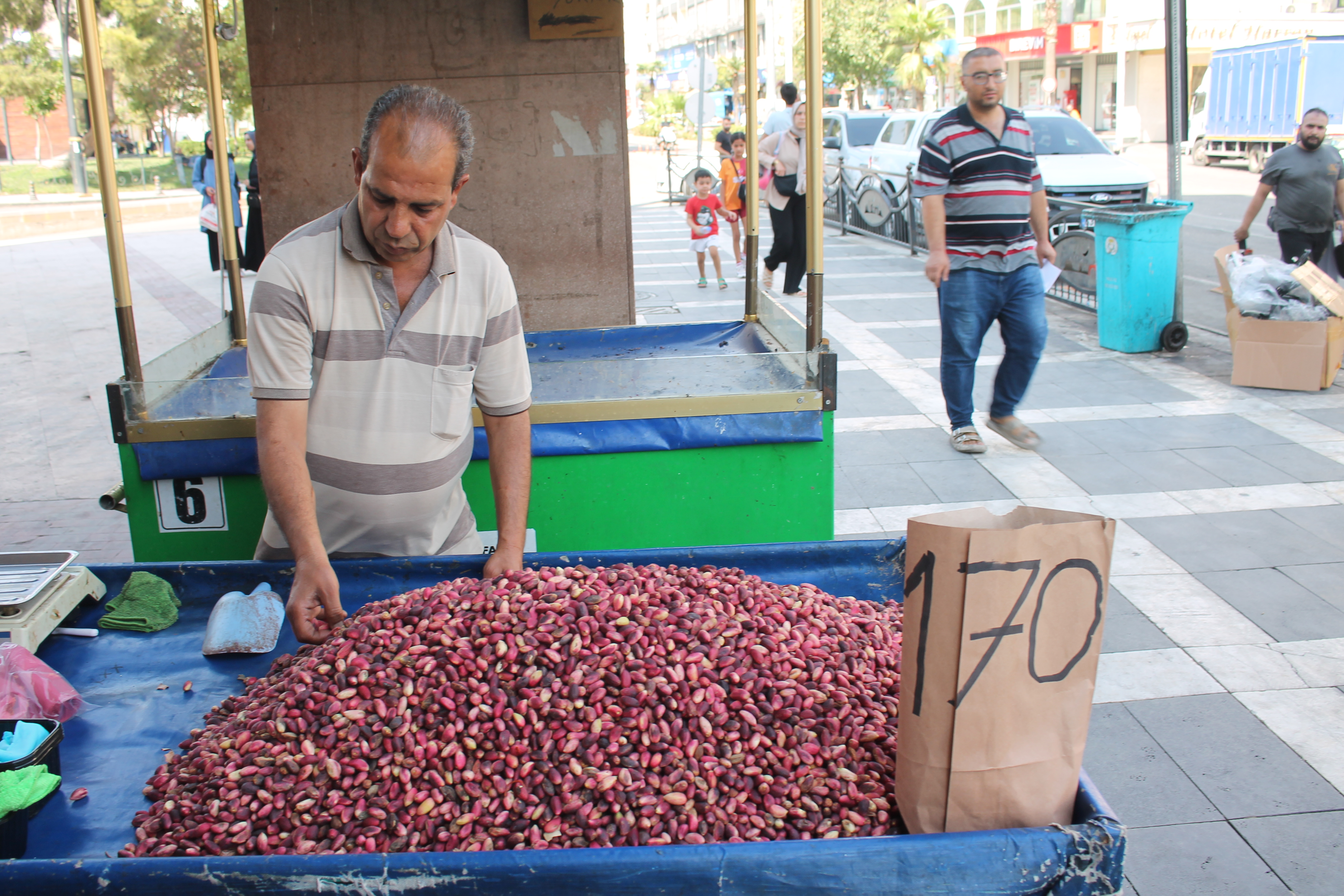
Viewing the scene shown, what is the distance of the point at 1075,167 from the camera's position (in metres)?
11.5

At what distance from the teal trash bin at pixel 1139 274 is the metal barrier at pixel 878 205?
483 centimetres

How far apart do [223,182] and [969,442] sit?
3861 millimetres

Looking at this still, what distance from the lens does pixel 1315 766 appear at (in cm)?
280

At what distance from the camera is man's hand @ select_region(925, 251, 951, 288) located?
16.6 feet

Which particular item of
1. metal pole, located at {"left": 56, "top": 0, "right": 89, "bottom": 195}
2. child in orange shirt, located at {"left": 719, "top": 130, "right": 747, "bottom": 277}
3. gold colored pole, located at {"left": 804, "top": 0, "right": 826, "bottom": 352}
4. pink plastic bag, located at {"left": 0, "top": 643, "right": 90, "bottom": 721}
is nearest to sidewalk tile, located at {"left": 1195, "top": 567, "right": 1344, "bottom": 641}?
gold colored pole, located at {"left": 804, "top": 0, "right": 826, "bottom": 352}

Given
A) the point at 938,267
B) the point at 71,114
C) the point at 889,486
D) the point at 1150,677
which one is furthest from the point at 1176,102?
the point at 71,114

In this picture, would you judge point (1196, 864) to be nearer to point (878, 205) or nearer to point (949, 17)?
point (878, 205)

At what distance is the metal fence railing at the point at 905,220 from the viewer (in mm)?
9141

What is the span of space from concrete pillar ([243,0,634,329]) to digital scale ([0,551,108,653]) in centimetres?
248

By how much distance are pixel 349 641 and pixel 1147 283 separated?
7130 millimetres

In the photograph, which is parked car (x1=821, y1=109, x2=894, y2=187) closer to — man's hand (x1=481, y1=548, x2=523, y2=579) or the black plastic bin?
man's hand (x1=481, y1=548, x2=523, y2=579)

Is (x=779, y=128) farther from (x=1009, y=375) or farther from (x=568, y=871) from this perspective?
(x=568, y=871)

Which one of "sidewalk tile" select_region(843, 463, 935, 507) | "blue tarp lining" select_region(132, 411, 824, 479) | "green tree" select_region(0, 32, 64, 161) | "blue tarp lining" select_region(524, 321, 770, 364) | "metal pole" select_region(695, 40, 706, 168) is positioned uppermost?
"green tree" select_region(0, 32, 64, 161)

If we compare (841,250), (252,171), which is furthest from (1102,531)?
(841,250)
